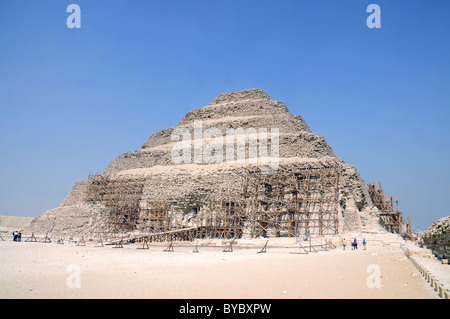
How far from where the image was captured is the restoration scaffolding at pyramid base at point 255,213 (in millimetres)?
26328

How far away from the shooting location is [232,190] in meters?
30.8

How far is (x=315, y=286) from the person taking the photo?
24.7 feet

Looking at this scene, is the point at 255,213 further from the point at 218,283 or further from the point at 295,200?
the point at 218,283

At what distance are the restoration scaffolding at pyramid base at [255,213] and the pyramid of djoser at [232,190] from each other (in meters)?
0.09

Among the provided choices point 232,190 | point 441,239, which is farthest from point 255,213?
point 441,239

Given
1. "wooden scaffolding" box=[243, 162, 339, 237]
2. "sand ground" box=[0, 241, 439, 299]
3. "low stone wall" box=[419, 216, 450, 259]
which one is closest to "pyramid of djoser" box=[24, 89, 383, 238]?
"wooden scaffolding" box=[243, 162, 339, 237]

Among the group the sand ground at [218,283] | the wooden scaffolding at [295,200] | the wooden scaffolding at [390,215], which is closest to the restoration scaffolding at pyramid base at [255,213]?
the wooden scaffolding at [295,200]

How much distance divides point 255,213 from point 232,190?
3641 mm

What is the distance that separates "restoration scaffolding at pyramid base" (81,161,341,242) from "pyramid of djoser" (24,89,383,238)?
0.28 ft

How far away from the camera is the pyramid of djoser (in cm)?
2698

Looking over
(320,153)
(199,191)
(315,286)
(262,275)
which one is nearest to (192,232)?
(199,191)

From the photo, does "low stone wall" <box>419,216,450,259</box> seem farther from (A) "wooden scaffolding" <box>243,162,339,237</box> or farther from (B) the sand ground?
(A) "wooden scaffolding" <box>243,162,339,237</box>
